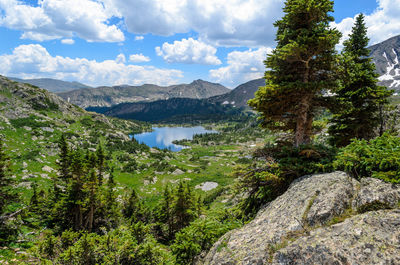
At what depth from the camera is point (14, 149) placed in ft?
205

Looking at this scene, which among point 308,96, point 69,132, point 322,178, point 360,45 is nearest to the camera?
point 322,178

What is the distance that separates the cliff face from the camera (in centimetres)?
489

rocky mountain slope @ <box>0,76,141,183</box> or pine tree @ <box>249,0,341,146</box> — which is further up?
pine tree @ <box>249,0,341,146</box>

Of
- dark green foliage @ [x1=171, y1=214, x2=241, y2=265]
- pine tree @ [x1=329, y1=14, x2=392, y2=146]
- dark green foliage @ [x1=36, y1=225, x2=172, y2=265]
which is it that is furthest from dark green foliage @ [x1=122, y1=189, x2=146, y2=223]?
pine tree @ [x1=329, y1=14, x2=392, y2=146]

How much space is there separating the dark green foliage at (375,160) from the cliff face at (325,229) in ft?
1.28

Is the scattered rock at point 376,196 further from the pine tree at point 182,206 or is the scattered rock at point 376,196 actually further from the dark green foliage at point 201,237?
the pine tree at point 182,206

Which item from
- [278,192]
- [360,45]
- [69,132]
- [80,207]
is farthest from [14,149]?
[360,45]

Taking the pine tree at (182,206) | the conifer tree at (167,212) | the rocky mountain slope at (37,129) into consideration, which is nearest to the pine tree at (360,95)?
the pine tree at (182,206)

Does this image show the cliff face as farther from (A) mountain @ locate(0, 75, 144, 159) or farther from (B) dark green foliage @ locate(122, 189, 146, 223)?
(A) mountain @ locate(0, 75, 144, 159)

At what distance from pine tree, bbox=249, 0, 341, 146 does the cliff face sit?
5605mm

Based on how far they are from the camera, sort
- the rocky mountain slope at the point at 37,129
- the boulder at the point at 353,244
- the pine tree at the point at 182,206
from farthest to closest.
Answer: the rocky mountain slope at the point at 37,129 → the pine tree at the point at 182,206 → the boulder at the point at 353,244

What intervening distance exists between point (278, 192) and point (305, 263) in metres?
5.09

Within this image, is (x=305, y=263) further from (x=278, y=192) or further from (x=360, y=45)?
(x=360, y=45)

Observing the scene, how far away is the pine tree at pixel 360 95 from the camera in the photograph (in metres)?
18.3
